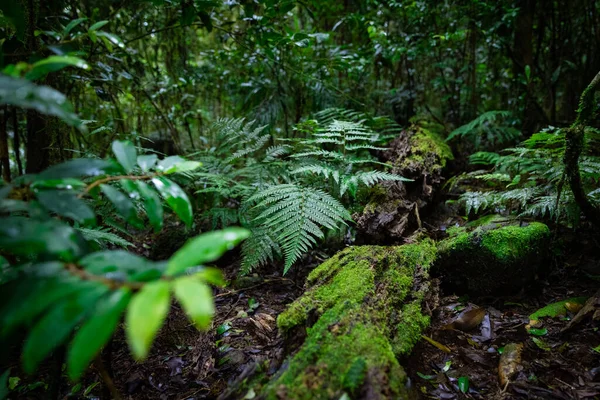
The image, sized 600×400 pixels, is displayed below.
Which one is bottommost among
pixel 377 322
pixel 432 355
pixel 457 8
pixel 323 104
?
pixel 432 355

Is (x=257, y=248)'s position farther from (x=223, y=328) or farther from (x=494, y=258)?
(x=494, y=258)

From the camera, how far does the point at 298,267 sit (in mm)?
2992

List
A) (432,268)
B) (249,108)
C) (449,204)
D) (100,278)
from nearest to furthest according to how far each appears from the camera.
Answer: (100,278), (432,268), (449,204), (249,108)

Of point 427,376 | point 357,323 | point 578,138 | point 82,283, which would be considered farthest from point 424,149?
point 82,283

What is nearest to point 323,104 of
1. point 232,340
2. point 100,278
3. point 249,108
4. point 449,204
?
point 249,108

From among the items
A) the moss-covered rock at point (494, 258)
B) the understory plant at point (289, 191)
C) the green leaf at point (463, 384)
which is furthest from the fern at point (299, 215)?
the green leaf at point (463, 384)

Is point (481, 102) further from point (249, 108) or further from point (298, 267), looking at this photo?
point (298, 267)

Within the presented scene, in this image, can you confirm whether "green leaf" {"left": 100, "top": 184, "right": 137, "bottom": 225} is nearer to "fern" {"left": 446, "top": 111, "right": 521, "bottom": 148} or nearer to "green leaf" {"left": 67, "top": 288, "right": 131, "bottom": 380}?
"green leaf" {"left": 67, "top": 288, "right": 131, "bottom": 380}

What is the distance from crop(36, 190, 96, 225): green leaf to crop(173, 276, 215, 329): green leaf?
438 millimetres

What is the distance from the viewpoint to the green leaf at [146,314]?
564 millimetres

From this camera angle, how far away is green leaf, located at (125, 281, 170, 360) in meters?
0.56

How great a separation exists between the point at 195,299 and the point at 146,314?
0.29 ft

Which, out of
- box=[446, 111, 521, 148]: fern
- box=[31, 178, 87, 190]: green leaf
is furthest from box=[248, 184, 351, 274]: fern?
box=[446, 111, 521, 148]: fern

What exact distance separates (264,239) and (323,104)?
8.63 feet
